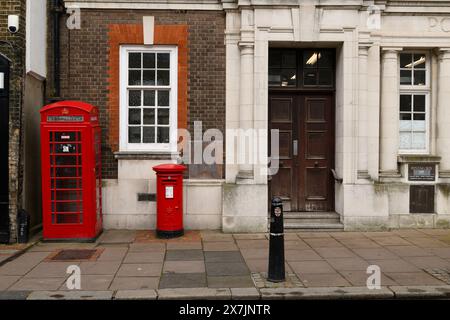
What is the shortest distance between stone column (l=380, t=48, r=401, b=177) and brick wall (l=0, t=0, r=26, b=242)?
718cm

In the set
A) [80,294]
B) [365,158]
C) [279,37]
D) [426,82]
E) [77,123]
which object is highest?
[279,37]

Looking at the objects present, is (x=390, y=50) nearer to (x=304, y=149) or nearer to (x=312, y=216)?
(x=304, y=149)

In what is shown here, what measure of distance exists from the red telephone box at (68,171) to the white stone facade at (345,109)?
1.01 m

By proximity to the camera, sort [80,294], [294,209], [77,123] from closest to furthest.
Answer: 1. [80,294]
2. [77,123]
3. [294,209]

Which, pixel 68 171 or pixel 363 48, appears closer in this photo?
Result: pixel 68 171

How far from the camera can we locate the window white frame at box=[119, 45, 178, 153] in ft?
33.9

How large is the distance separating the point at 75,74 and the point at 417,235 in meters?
7.62

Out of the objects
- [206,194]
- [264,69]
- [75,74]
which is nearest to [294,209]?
[206,194]

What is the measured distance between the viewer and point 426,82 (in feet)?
35.7

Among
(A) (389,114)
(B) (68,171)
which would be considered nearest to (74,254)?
(B) (68,171)

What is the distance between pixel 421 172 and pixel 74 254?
7.15 metres

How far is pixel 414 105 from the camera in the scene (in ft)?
35.7

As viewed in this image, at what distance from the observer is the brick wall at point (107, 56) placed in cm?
1024

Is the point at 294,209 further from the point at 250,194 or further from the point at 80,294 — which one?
the point at 80,294
